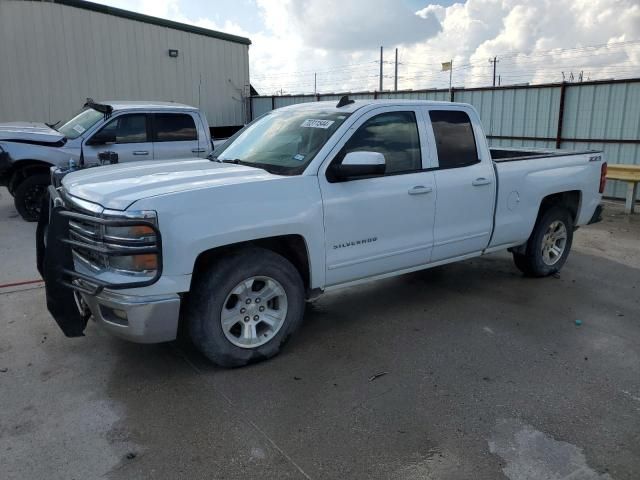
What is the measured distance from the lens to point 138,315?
11.2ft

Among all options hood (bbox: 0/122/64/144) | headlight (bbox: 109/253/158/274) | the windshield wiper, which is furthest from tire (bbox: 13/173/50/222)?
headlight (bbox: 109/253/158/274)

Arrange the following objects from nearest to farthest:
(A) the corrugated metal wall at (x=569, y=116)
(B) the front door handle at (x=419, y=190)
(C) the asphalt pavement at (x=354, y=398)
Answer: (C) the asphalt pavement at (x=354, y=398) < (B) the front door handle at (x=419, y=190) < (A) the corrugated metal wall at (x=569, y=116)

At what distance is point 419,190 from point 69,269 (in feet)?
9.13

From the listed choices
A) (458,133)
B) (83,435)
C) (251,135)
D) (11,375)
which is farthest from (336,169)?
(11,375)

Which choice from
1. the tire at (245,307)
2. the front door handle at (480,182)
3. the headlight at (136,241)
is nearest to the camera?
the headlight at (136,241)

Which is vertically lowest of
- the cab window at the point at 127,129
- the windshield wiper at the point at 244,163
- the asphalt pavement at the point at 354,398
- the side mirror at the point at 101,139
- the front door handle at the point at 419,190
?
the asphalt pavement at the point at 354,398

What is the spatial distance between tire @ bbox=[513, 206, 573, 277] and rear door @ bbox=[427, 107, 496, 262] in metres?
0.96

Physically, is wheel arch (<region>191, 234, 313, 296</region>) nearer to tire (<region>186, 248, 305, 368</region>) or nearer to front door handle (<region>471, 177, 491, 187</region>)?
tire (<region>186, 248, 305, 368</region>)

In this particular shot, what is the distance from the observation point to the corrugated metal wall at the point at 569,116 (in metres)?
10.9

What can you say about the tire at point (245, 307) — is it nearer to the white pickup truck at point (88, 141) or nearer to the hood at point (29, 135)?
the white pickup truck at point (88, 141)

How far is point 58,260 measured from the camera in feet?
11.7

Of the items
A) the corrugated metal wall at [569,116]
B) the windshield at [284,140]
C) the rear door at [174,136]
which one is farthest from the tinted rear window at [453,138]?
the corrugated metal wall at [569,116]

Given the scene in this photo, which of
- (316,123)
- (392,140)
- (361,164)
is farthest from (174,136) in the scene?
(361,164)

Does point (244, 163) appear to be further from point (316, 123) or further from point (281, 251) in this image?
point (281, 251)
